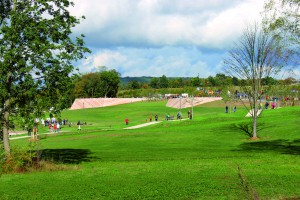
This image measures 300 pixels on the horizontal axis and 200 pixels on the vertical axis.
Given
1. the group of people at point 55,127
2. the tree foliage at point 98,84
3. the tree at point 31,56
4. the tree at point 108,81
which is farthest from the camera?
the tree at point 108,81

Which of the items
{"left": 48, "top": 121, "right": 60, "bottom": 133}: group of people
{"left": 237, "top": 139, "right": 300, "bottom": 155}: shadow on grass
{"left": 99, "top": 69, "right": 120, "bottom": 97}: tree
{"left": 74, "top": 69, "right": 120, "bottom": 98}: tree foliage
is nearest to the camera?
{"left": 237, "top": 139, "right": 300, "bottom": 155}: shadow on grass

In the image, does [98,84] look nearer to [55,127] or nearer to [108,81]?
[108,81]

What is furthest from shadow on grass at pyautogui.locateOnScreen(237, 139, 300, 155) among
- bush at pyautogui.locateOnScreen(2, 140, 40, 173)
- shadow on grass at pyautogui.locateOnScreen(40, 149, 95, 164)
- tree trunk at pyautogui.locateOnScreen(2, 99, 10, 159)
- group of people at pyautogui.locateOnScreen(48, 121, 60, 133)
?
group of people at pyautogui.locateOnScreen(48, 121, 60, 133)

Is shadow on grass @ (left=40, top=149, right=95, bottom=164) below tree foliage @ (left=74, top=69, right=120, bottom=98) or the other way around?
below

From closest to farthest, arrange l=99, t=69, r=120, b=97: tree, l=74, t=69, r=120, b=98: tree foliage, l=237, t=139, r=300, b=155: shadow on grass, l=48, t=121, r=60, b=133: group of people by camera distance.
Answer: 1. l=237, t=139, r=300, b=155: shadow on grass
2. l=48, t=121, r=60, b=133: group of people
3. l=74, t=69, r=120, b=98: tree foliage
4. l=99, t=69, r=120, b=97: tree

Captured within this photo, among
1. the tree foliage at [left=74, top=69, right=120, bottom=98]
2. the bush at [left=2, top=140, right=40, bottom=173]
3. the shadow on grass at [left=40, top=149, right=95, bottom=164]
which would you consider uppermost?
the tree foliage at [left=74, top=69, right=120, bottom=98]

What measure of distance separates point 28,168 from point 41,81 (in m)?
4.19

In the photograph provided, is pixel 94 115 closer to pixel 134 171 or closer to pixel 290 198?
pixel 134 171

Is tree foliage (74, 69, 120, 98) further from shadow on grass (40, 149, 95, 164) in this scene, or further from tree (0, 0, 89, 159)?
tree (0, 0, 89, 159)

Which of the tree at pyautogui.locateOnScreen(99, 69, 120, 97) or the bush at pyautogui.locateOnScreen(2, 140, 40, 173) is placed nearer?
the bush at pyautogui.locateOnScreen(2, 140, 40, 173)

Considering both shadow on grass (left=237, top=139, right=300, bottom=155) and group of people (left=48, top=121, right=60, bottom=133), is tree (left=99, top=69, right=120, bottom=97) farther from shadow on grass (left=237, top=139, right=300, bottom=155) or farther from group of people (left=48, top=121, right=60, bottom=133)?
shadow on grass (left=237, top=139, right=300, bottom=155)

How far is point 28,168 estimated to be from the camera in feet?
57.3

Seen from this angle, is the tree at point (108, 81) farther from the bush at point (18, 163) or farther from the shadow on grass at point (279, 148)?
the bush at point (18, 163)

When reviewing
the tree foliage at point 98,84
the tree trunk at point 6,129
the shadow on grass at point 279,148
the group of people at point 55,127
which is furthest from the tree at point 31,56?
the tree foliage at point 98,84
